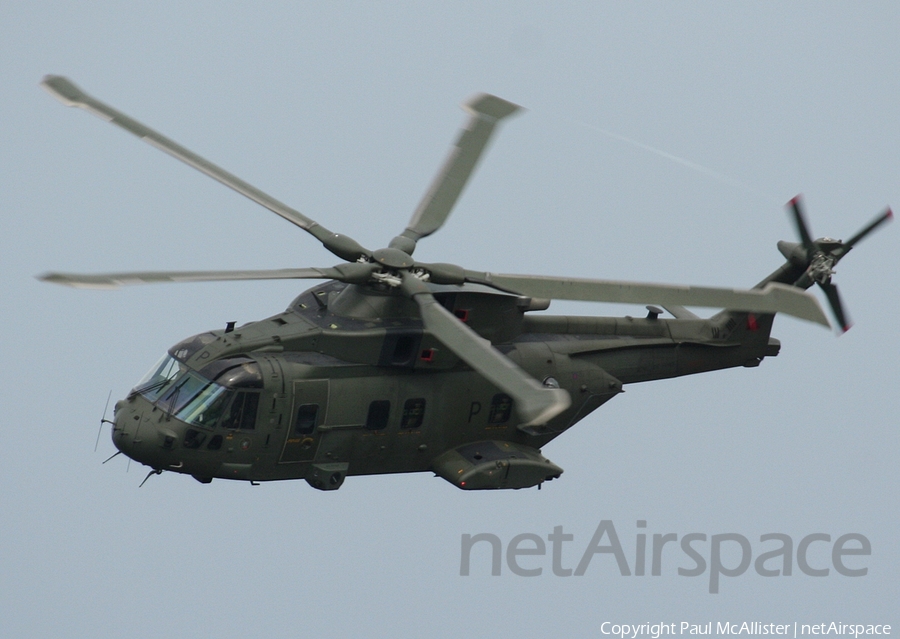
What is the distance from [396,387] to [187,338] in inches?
125

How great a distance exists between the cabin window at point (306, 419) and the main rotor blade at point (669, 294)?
3287 millimetres

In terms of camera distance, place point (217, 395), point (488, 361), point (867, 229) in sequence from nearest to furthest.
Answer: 1. point (488, 361)
2. point (217, 395)
3. point (867, 229)

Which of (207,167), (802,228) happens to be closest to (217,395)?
(207,167)

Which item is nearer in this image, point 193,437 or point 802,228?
point 193,437

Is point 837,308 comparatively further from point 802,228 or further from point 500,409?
point 500,409

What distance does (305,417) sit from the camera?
23.0m

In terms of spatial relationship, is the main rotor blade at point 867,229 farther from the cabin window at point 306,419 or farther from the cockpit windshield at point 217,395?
the cockpit windshield at point 217,395

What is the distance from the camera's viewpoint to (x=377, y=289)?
23.4m

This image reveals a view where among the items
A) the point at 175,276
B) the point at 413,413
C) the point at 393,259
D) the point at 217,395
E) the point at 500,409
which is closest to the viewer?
the point at 175,276

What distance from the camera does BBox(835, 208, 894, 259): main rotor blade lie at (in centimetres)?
2512

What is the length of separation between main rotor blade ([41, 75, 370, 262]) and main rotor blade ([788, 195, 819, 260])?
697 centimetres

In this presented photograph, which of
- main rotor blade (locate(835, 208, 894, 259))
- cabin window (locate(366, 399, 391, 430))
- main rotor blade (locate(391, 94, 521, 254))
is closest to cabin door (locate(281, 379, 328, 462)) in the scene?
cabin window (locate(366, 399, 391, 430))

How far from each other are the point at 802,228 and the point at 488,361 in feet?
23.1

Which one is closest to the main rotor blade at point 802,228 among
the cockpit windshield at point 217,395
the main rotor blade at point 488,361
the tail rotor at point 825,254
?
the tail rotor at point 825,254
